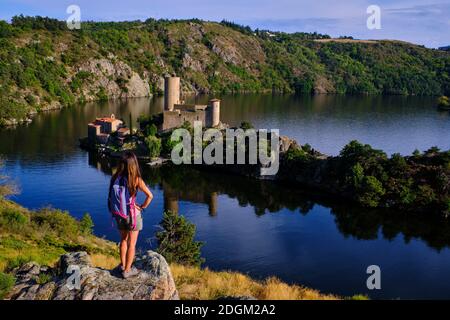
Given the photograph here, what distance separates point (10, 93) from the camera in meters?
94.9

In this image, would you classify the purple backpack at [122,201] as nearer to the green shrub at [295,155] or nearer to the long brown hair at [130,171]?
the long brown hair at [130,171]

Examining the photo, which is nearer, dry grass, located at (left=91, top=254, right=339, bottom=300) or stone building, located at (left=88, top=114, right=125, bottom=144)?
dry grass, located at (left=91, top=254, right=339, bottom=300)

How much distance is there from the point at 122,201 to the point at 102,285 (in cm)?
170

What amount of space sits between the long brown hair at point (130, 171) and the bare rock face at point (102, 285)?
5.64 ft

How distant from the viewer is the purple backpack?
937 centimetres

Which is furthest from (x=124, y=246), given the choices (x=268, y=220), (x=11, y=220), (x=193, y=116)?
(x=193, y=116)

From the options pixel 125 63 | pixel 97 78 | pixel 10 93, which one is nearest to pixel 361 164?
pixel 10 93

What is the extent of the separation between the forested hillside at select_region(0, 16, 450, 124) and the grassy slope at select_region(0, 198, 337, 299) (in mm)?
62224

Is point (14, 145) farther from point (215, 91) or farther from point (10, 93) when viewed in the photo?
point (215, 91)

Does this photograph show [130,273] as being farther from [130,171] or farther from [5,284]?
[5,284]

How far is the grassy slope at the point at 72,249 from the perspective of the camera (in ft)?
35.1

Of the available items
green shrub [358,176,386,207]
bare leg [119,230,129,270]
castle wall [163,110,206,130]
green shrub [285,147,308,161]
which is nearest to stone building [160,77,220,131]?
castle wall [163,110,206,130]

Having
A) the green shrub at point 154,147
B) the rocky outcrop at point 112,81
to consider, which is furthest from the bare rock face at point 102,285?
the rocky outcrop at point 112,81

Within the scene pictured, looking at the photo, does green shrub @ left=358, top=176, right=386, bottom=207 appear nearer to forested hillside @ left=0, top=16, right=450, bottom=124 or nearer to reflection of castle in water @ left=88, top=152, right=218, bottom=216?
reflection of castle in water @ left=88, top=152, right=218, bottom=216
